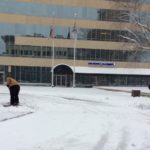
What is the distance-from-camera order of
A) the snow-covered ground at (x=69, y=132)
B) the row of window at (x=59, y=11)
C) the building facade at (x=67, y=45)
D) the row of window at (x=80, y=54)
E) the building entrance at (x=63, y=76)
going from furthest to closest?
the building entrance at (x=63, y=76) < the row of window at (x=59, y=11) < the row of window at (x=80, y=54) < the building facade at (x=67, y=45) < the snow-covered ground at (x=69, y=132)

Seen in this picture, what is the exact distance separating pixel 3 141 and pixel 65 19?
2970 inches

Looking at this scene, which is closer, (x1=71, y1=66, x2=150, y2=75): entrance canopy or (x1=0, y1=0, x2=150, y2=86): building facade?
(x1=0, y1=0, x2=150, y2=86): building facade

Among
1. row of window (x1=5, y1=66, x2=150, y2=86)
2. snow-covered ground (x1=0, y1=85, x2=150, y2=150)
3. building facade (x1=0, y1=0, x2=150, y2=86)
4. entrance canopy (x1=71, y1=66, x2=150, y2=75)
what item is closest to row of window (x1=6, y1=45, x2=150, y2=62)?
building facade (x1=0, y1=0, x2=150, y2=86)

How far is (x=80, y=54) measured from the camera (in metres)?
87.1

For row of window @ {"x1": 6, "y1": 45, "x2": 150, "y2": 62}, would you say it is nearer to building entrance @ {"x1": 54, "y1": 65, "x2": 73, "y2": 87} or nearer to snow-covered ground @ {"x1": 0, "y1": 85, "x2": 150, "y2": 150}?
building entrance @ {"x1": 54, "y1": 65, "x2": 73, "y2": 87}

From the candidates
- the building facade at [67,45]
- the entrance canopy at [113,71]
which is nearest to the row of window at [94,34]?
the building facade at [67,45]

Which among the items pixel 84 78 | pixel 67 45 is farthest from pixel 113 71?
pixel 67 45

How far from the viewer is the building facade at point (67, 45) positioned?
275ft

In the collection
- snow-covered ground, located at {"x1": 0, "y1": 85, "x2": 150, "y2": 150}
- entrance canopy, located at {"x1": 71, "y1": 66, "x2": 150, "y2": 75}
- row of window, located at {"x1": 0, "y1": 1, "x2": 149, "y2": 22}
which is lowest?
entrance canopy, located at {"x1": 71, "y1": 66, "x2": 150, "y2": 75}

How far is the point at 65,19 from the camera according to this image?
86.5 m

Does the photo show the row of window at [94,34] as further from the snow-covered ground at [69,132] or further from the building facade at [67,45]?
the snow-covered ground at [69,132]

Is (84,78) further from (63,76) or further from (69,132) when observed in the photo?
(69,132)

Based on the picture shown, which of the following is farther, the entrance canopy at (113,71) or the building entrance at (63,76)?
the entrance canopy at (113,71)

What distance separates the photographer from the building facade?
83.9 meters
